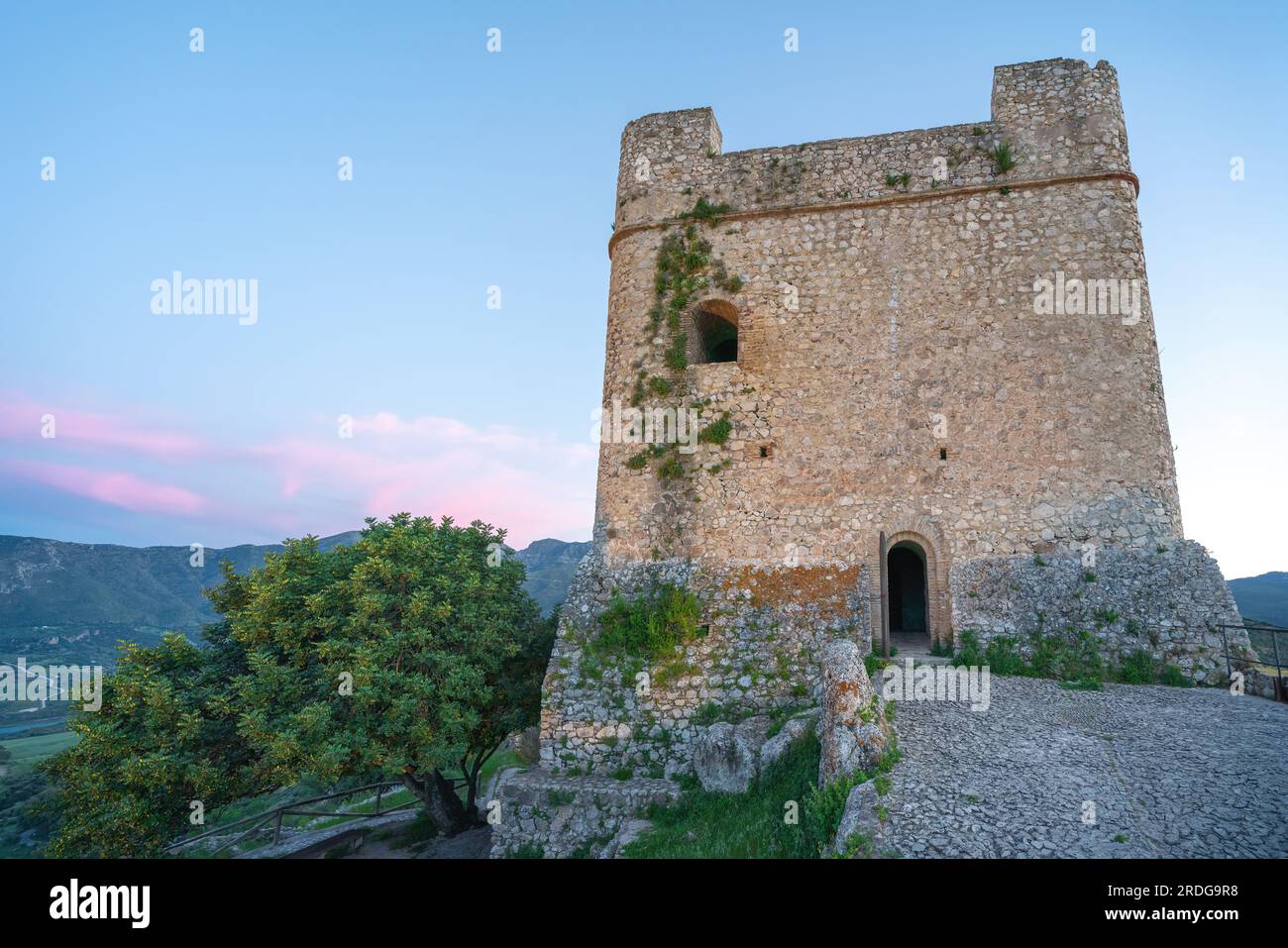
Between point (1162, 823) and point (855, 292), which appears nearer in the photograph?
point (1162, 823)

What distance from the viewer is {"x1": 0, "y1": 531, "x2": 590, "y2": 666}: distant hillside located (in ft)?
126

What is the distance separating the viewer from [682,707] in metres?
11.1

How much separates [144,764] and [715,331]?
12763 millimetres

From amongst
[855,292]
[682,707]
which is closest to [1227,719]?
[682,707]

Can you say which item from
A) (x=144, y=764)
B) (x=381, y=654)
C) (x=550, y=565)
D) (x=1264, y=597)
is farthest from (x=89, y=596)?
(x=1264, y=597)

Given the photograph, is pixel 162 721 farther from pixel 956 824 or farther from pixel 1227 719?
pixel 1227 719

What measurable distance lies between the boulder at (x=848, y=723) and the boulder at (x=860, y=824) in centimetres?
57

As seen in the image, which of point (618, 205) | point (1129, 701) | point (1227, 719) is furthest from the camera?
point (618, 205)

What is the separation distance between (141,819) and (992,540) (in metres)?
13.9

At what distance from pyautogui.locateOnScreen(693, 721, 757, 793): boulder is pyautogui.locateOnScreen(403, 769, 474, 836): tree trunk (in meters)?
6.04

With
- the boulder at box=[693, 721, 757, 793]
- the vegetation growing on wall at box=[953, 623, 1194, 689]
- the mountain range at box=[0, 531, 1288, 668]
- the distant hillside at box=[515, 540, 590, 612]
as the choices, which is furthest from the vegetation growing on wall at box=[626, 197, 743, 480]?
the distant hillside at box=[515, 540, 590, 612]

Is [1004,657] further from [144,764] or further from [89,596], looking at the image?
[89,596]

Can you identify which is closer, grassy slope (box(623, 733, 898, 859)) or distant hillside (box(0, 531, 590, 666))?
grassy slope (box(623, 733, 898, 859))

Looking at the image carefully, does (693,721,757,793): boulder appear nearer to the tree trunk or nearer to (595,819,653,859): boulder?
(595,819,653,859): boulder
